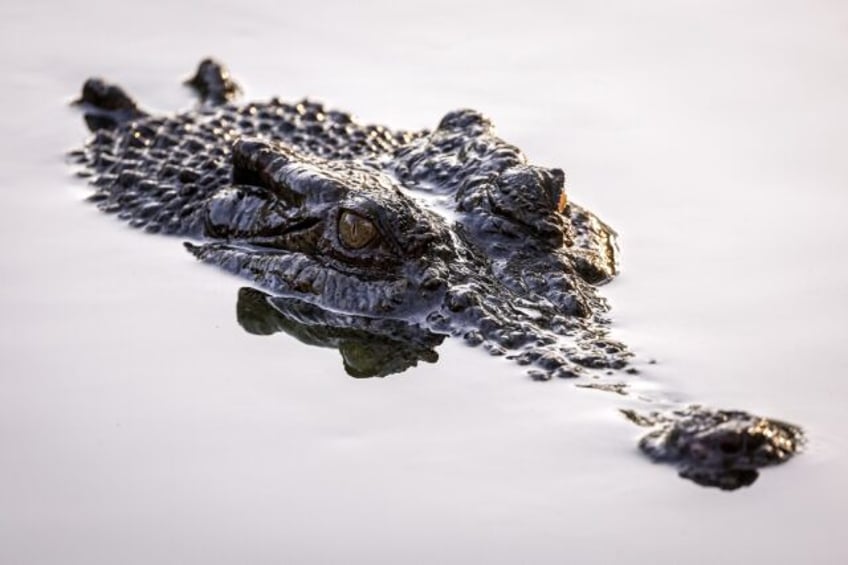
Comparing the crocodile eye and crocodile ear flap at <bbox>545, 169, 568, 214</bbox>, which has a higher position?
crocodile ear flap at <bbox>545, 169, 568, 214</bbox>

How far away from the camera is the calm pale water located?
5961 mm

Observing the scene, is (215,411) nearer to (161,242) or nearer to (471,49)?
(161,242)

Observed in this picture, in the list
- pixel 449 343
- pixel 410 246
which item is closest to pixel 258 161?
pixel 410 246

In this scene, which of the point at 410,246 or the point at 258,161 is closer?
the point at 410,246

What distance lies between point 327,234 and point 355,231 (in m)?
0.18

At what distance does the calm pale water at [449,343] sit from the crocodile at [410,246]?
0.12m

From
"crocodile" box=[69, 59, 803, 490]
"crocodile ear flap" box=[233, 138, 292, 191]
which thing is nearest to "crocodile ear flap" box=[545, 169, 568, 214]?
"crocodile" box=[69, 59, 803, 490]

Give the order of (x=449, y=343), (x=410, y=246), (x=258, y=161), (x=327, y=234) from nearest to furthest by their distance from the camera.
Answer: (x=449, y=343) < (x=410, y=246) < (x=327, y=234) < (x=258, y=161)

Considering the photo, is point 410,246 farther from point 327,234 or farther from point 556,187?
point 556,187

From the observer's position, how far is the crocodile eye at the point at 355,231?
24.8ft

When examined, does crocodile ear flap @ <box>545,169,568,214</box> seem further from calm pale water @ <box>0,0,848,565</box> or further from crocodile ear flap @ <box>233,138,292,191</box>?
crocodile ear flap @ <box>233,138,292,191</box>

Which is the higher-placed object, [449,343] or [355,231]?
[355,231]

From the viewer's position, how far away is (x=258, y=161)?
26.8 ft

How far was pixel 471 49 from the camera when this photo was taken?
37.0 ft
